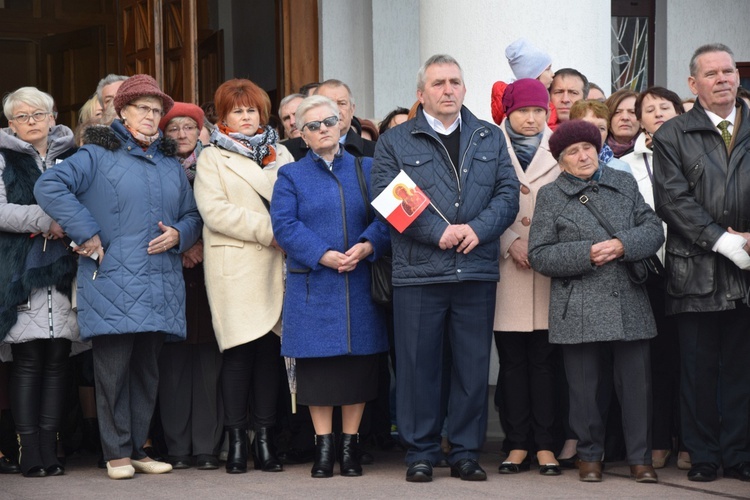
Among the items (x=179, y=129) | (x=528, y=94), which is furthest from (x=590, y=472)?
(x=179, y=129)

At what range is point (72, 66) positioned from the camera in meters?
15.8

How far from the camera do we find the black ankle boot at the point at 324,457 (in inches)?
257

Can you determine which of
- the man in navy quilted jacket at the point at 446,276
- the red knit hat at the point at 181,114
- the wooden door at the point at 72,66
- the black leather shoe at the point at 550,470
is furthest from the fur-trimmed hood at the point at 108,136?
the wooden door at the point at 72,66

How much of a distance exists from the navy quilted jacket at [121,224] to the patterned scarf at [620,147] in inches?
98.5

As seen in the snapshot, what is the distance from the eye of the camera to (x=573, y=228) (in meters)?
6.43

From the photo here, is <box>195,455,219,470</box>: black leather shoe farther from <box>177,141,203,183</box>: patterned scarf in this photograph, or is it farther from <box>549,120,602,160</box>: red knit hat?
<box>549,120,602,160</box>: red knit hat

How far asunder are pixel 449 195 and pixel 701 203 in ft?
4.18

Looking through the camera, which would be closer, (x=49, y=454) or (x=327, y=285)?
(x=327, y=285)

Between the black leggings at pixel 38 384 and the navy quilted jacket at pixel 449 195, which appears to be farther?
the black leggings at pixel 38 384

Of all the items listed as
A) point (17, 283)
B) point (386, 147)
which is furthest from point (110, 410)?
point (386, 147)

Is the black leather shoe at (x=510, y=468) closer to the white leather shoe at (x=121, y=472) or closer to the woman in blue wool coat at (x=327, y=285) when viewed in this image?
the woman in blue wool coat at (x=327, y=285)

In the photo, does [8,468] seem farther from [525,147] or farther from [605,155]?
[605,155]

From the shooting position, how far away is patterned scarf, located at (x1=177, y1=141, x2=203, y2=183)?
7.20m

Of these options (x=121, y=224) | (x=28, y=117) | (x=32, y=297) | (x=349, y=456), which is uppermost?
(x=28, y=117)
